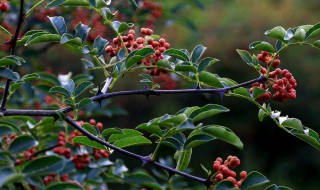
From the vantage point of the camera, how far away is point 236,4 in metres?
7.05

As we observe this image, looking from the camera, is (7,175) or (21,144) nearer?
(7,175)

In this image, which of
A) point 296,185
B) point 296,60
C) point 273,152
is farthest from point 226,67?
point 296,185

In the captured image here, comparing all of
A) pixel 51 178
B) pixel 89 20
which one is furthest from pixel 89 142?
pixel 89 20

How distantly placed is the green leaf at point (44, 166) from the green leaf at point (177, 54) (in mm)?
323

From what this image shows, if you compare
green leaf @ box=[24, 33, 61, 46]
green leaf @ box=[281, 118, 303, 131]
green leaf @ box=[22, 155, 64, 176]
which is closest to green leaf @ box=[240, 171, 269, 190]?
green leaf @ box=[281, 118, 303, 131]

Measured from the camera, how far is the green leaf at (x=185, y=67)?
3.41 feet

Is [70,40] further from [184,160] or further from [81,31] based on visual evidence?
[184,160]

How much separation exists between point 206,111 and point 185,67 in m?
0.12

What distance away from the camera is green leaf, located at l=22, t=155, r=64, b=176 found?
0.81m

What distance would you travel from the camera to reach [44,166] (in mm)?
817

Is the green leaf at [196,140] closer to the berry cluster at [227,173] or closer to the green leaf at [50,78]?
the berry cluster at [227,173]

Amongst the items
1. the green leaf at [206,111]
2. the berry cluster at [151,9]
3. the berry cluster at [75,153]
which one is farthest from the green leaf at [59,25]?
the berry cluster at [151,9]

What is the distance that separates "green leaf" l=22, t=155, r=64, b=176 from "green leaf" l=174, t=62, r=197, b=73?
0.32 m

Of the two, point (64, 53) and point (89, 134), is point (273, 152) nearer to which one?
point (64, 53)
